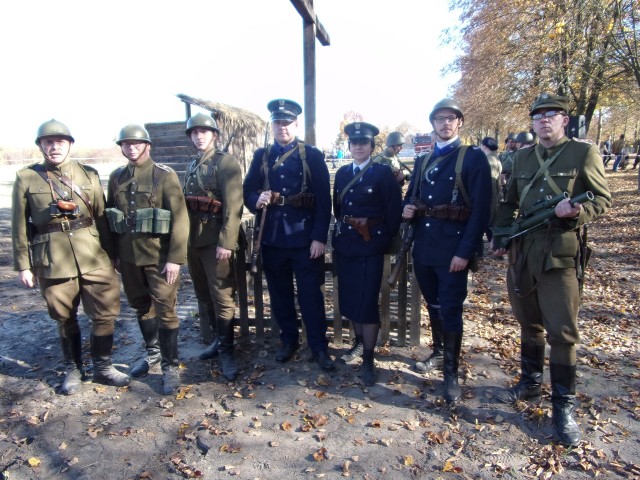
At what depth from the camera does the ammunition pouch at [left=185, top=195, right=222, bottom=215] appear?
3930 mm

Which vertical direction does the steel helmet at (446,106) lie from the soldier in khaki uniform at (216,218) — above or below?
above

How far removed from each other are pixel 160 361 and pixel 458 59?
20.2m

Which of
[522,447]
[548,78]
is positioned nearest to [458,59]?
[548,78]

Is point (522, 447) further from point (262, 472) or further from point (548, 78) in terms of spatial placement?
point (548, 78)

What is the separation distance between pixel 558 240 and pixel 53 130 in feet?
13.1

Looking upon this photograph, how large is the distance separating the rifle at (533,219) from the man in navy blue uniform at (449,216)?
0.16 m

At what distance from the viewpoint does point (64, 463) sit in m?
2.99

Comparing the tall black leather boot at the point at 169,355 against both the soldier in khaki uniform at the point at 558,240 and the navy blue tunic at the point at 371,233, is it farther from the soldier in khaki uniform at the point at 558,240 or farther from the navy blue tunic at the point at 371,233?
the soldier in khaki uniform at the point at 558,240

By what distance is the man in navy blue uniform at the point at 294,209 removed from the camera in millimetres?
3939

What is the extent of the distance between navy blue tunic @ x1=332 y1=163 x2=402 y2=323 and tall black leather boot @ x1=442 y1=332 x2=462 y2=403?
0.65m

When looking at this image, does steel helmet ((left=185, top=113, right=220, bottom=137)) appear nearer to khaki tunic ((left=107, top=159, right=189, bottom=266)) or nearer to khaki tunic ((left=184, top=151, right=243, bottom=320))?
khaki tunic ((left=184, top=151, right=243, bottom=320))

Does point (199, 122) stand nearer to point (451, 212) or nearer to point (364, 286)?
point (364, 286)

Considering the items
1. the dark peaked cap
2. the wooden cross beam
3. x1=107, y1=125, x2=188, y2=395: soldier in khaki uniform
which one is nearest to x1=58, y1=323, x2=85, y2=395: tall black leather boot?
x1=107, y1=125, x2=188, y2=395: soldier in khaki uniform

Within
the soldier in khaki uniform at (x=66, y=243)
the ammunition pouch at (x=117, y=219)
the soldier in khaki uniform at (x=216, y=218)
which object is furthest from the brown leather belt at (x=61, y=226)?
the soldier in khaki uniform at (x=216, y=218)
